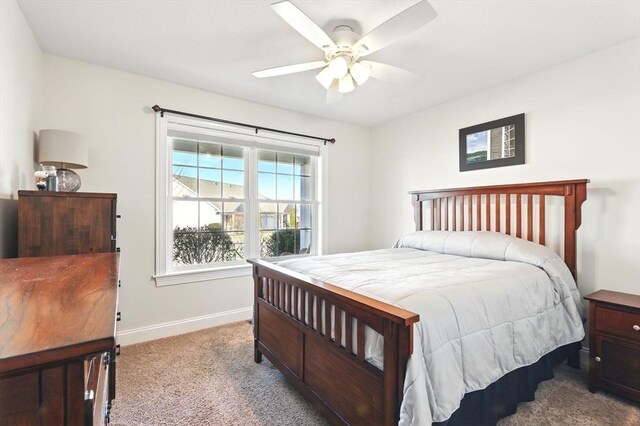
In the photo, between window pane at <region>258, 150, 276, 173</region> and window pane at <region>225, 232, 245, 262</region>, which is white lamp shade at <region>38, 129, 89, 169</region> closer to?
window pane at <region>225, 232, 245, 262</region>

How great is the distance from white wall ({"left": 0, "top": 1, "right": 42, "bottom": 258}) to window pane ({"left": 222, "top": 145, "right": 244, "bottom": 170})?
157 cm

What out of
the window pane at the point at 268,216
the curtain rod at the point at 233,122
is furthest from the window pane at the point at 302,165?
the window pane at the point at 268,216

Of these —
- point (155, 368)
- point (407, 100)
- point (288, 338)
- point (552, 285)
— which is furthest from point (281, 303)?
point (407, 100)

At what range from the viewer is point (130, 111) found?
2.86 metres

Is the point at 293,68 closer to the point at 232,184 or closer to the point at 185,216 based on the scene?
the point at 232,184

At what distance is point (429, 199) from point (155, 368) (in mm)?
3164

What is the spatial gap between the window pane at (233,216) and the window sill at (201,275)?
45 cm

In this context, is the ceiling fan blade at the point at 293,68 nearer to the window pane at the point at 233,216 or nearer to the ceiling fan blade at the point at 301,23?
the ceiling fan blade at the point at 301,23

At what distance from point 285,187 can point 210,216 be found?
1000mm

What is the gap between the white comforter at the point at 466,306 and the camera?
50.7 inches

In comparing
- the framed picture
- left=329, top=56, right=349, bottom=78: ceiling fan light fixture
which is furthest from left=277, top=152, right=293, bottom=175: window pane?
the framed picture

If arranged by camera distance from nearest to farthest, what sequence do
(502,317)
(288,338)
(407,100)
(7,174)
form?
(502,317)
(7,174)
(288,338)
(407,100)

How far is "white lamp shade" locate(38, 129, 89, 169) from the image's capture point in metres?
2.19

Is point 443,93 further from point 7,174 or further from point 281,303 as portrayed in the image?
point 7,174
